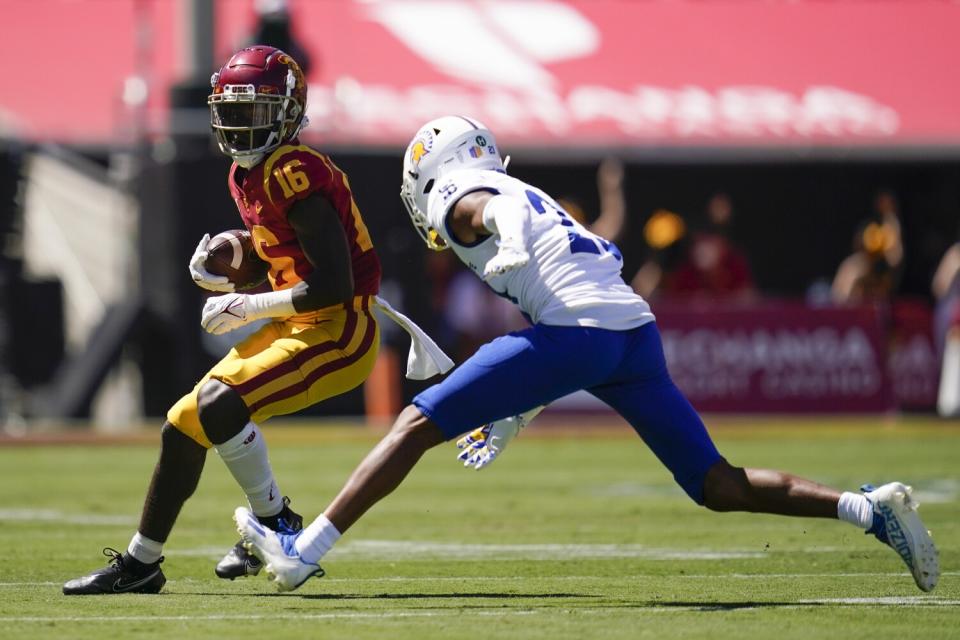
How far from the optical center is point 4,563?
26.8 feet

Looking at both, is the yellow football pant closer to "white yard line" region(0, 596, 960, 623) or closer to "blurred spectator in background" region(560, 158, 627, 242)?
"white yard line" region(0, 596, 960, 623)

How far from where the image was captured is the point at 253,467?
288 inches

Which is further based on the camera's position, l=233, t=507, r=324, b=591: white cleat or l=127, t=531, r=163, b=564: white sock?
l=127, t=531, r=163, b=564: white sock

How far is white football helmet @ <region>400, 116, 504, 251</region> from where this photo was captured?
6988 millimetres

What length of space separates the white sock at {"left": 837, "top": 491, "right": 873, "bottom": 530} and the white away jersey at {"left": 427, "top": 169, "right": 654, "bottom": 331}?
1.03 metres

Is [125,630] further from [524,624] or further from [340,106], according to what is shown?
[340,106]

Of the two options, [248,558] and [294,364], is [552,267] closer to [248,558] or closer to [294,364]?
[294,364]

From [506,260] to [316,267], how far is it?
1129mm

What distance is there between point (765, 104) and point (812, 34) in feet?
4.86

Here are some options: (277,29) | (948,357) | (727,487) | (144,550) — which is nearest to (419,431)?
(727,487)

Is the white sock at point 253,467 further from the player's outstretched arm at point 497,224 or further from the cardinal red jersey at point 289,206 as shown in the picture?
the player's outstretched arm at point 497,224

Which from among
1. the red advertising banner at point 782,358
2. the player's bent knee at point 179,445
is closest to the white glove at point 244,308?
the player's bent knee at point 179,445

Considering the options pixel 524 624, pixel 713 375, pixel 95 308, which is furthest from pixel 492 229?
pixel 95 308

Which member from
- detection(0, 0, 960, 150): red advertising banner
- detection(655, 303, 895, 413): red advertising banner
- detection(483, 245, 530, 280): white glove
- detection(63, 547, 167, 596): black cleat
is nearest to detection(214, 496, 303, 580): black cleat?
detection(63, 547, 167, 596): black cleat
